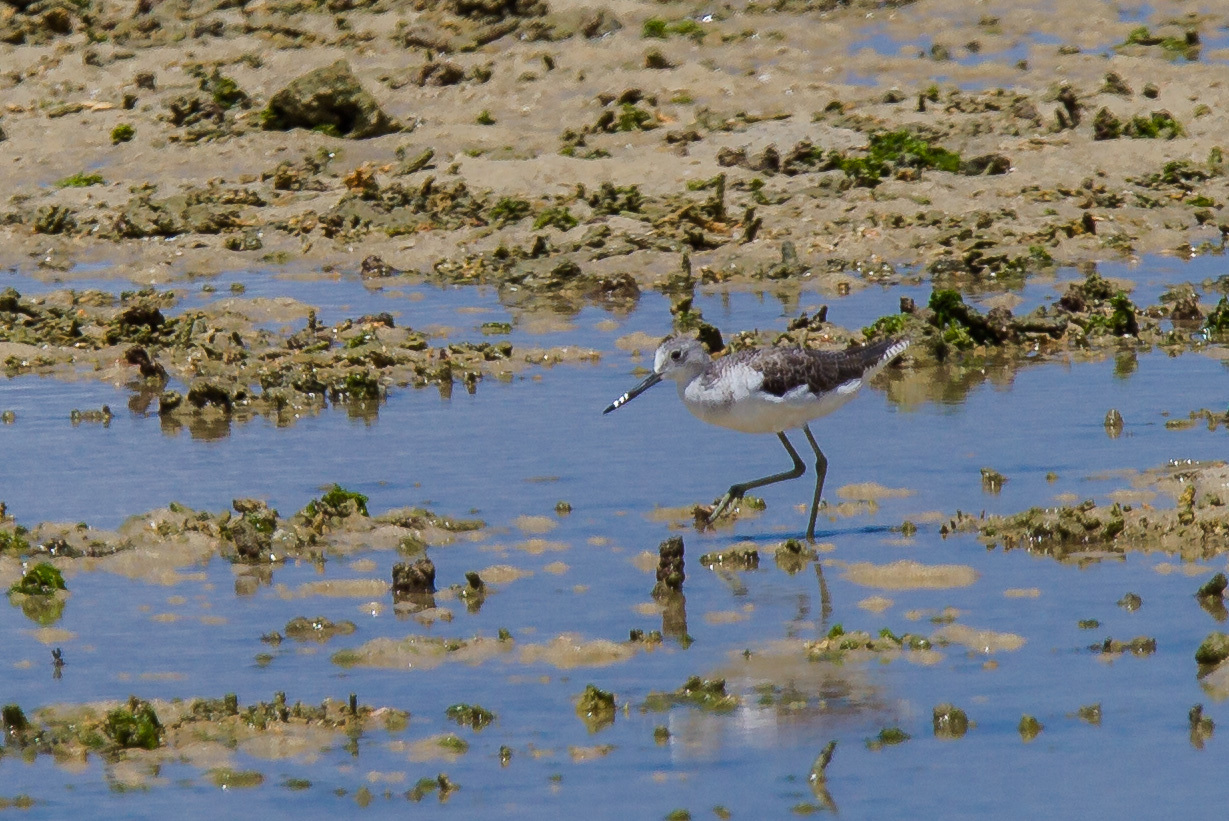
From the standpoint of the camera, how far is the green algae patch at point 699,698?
723 centimetres

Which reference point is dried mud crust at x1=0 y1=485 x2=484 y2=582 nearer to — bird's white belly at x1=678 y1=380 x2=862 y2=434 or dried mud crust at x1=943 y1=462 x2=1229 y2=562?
bird's white belly at x1=678 y1=380 x2=862 y2=434

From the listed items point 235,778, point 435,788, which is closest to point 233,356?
point 235,778

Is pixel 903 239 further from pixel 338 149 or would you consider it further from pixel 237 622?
pixel 237 622

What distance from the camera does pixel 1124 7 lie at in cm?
2586

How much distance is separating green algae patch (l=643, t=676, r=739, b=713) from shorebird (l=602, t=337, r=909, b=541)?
235 centimetres

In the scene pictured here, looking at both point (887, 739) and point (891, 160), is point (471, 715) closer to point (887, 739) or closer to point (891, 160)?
point (887, 739)

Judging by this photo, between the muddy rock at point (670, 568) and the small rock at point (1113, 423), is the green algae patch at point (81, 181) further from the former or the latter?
the muddy rock at point (670, 568)

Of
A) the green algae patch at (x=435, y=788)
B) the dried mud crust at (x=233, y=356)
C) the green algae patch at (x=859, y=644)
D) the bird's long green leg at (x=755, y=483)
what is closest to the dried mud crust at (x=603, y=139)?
the dried mud crust at (x=233, y=356)

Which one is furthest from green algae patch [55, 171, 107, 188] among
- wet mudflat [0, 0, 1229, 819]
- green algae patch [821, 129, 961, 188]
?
green algae patch [821, 129, 961, 188]

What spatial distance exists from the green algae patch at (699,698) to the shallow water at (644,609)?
7 centimetres

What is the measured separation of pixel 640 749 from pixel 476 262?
10567mm

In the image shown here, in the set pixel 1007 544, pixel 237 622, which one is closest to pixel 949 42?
pixel 1007 544

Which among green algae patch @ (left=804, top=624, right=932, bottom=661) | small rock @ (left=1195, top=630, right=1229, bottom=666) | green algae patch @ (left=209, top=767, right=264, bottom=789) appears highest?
small rock @ (left=1195, top=630, right=1229, bottom=666)

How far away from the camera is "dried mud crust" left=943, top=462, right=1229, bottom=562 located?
9.02m
